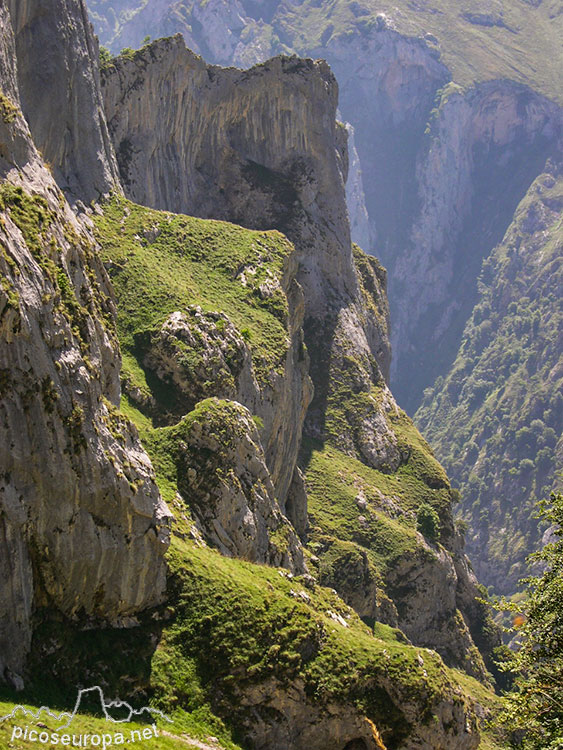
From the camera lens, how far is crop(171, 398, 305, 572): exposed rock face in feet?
167

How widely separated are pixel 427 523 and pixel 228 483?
51633 mm

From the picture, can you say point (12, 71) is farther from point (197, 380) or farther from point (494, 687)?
point (494, 687)

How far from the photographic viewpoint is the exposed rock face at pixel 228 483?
50781 mm

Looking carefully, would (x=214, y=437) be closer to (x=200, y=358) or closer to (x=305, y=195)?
(x=200, y=358)

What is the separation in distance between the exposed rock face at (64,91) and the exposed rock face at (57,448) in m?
26.9

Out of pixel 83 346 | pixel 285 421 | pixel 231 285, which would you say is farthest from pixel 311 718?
pixel 231 285

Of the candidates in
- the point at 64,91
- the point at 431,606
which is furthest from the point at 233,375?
the point at 431,606

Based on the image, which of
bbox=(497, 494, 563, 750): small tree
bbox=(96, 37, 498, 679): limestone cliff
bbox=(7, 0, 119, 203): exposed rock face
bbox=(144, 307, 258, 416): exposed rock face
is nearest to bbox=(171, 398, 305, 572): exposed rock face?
bbox=(144, 307, 258, 416): exposed rock face

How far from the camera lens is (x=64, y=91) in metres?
69.2

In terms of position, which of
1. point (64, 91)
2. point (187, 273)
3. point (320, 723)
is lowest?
point (320, 723)

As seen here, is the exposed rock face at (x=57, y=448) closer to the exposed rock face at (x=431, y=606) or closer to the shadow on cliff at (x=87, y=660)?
the shadow on cliff at (x=87, y=660)

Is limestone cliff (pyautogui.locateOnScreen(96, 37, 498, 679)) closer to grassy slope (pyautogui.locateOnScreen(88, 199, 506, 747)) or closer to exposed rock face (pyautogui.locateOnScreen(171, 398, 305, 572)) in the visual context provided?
grassy slope (pyautogui.locateOnScreen(88, 199, 506, 747))

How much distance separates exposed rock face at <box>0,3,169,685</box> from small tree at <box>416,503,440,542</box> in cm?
6301

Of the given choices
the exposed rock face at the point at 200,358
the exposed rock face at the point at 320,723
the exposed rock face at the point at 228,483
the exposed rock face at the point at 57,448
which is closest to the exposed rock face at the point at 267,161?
the exposed rock face at the point at 200,358
